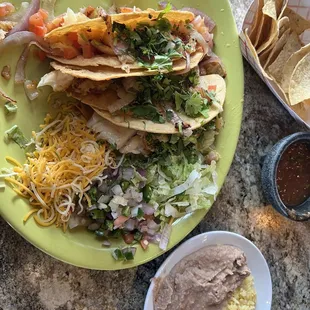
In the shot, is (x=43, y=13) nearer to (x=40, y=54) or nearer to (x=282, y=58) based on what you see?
(x=40, y=54)

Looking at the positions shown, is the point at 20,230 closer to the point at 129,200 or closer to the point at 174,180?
the point at 129,200

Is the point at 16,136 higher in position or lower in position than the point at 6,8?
lower

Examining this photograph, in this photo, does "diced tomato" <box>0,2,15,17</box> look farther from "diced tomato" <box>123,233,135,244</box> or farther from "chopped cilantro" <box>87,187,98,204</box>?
"diced tomato" <box>123,233,135,244</box>

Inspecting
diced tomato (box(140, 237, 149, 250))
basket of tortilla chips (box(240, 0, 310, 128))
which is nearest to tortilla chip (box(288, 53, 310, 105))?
basket of tortilla chips (box(240, 0, 310, 128))

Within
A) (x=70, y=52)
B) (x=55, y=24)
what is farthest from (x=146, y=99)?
(x=55, y=24)

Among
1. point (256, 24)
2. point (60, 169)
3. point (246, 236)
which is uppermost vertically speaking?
point (256, 24)

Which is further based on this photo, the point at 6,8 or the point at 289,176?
the point at 289,176
